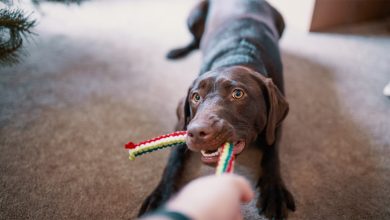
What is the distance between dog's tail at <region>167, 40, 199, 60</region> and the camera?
8.53 ft

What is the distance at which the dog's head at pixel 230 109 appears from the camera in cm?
112

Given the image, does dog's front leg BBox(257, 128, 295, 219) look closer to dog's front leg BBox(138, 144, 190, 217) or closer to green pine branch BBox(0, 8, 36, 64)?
dog's front leg BBox(138, 144, 190, 217)

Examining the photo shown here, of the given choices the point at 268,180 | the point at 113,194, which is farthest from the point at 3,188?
the point at 268,180

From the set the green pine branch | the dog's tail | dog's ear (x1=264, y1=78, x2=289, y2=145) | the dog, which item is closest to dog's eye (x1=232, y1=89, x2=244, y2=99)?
the dog

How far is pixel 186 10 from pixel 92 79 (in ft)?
5.01

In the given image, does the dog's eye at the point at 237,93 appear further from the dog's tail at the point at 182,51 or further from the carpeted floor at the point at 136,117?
the dog's tail at the point at 182,51

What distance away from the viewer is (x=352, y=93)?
2180 millimetres

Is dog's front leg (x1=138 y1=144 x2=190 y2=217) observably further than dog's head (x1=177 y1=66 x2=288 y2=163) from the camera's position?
Yes

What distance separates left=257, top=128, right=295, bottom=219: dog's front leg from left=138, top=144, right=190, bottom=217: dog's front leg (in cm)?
40

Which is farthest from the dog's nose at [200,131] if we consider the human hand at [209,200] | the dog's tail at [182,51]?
the dog's tail at [182,51]

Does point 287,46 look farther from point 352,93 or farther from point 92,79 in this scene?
point 92,79

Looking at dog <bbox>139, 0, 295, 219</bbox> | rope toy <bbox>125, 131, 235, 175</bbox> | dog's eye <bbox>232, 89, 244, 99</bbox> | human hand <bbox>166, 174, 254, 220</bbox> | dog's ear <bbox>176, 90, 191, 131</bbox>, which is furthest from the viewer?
dog's ear <bbox>176, 90, 191, 131</bbox>

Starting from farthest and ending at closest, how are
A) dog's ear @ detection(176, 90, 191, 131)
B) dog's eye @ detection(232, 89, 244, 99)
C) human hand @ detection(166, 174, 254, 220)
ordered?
dog's ear @ detection(176, 90, 191, 131), dog's eye @ detection(232, 89, 244, 99), human hand @ detection(166, 174, 254, 220)

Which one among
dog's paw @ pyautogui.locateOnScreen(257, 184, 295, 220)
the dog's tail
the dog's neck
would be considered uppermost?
the dog's neck
